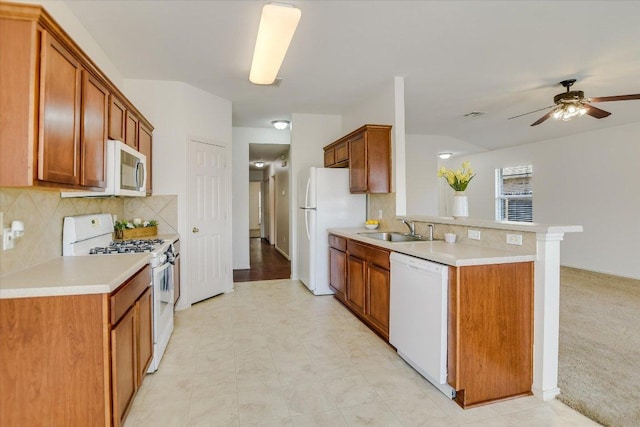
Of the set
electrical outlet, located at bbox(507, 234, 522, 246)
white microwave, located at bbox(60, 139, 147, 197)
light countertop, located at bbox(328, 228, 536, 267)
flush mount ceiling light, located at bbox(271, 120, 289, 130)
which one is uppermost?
flush mount ceiling light, located at bbox(271, 120, 289, 130)

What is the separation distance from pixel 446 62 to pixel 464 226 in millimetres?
1837

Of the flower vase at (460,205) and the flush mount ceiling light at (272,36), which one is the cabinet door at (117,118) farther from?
the flower vase at (460,205)

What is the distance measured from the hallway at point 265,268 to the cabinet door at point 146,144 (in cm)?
231

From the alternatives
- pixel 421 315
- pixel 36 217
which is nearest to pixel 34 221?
pixel 36 217

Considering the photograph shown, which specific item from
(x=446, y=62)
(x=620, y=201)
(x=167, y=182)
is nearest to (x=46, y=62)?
(x=167, y=182)

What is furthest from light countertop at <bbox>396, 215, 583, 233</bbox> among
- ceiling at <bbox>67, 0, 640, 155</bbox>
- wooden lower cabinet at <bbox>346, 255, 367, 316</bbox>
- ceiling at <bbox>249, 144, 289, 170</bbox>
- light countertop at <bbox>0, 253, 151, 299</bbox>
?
ceiling at <bbox>249, 144, 289, 170</bbox>

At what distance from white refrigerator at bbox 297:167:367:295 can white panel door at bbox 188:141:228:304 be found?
119 cm

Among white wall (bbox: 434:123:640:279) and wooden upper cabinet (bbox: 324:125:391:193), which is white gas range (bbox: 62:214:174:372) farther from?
white wall (bbox: 434:123:640:279)

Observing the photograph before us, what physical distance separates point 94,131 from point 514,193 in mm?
7802

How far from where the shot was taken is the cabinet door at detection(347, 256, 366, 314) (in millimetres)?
3445

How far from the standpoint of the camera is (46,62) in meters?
1.57

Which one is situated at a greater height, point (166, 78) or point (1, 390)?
point (166, 78)

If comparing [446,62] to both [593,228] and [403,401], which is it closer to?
[403,401]

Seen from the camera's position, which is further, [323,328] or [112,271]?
[323,328]
